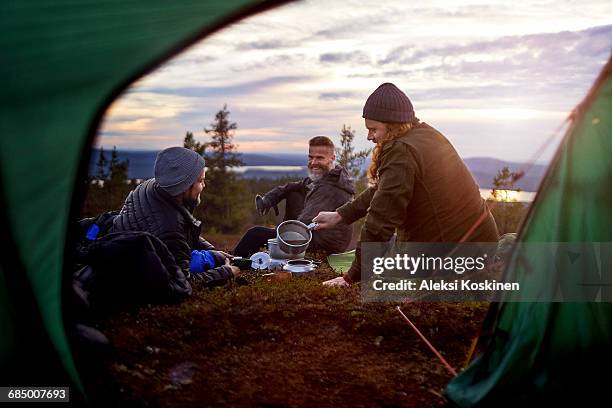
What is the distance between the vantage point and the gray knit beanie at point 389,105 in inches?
139

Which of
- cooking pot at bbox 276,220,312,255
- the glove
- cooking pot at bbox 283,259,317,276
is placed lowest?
cooking pot at bbox 283,259,317,276

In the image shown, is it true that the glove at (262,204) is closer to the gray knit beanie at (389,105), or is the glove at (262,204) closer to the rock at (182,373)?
the gray knit beanie at (389,105)

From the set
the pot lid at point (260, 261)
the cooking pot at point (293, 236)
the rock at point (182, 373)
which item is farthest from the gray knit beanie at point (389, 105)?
the rock at point (182, 373)

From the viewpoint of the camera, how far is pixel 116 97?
223 centimetres

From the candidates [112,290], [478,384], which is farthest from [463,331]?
[112,290]

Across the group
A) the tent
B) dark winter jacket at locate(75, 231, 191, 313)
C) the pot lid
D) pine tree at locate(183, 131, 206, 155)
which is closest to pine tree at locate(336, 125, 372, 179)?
pine tree at locate(183, 131, 206, 155)

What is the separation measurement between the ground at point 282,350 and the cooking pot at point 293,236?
0.79 meters

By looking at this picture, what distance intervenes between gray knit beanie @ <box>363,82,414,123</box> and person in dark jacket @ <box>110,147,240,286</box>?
1140 millimetres

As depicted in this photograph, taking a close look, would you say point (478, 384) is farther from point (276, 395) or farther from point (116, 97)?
point (116, 97)

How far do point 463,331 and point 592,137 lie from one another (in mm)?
1343

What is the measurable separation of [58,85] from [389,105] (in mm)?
1997

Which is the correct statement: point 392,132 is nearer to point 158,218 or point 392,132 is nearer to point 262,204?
point 158,218

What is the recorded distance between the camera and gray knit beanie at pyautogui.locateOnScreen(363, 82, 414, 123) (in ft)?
11.6

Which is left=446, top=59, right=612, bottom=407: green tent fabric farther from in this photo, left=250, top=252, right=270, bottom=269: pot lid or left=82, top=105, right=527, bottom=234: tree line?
left=250, top=252, right=270, bottom=269: pot lid
